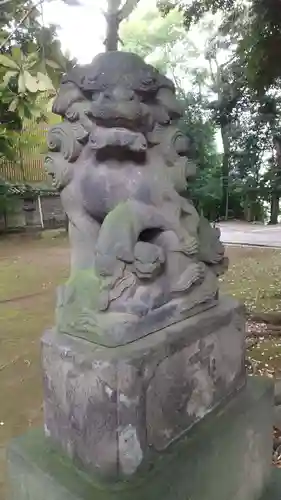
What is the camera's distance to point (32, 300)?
187 inches

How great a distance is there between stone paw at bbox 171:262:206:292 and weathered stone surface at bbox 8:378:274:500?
1.12ft

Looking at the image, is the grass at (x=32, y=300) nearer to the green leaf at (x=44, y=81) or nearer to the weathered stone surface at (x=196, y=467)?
the weathered stone surface at (x=196, y=467)

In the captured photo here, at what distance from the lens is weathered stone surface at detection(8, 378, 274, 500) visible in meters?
1.01

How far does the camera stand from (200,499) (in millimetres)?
1102

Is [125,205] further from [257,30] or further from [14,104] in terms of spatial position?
[257,30]

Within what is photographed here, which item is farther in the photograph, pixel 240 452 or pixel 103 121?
pixel 240 452

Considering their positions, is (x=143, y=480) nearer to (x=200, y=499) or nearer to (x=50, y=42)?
(x=200, y=499)

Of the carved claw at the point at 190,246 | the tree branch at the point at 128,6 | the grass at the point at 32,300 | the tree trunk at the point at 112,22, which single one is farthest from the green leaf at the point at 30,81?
the grass at the point at 32,300

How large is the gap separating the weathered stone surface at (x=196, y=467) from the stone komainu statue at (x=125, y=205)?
289 mm

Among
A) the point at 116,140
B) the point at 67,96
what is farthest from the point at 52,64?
the point at 116,140

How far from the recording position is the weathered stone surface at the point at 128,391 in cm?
99

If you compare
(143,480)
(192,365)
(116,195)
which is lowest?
(143,480)

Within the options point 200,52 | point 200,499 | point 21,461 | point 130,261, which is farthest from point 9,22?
point 200,52

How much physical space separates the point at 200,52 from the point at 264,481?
38.8 feet
